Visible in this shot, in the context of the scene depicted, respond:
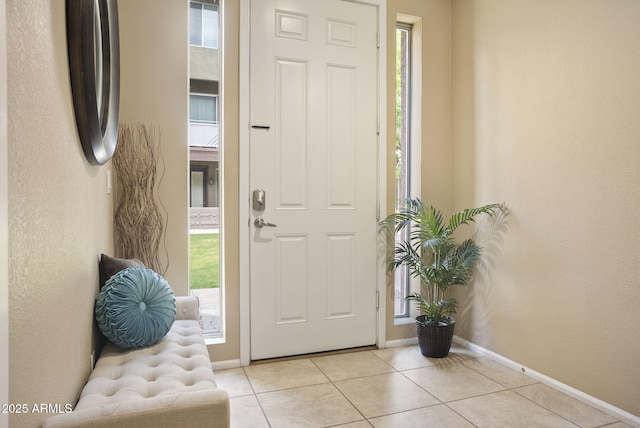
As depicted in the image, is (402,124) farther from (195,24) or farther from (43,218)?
(43,218)

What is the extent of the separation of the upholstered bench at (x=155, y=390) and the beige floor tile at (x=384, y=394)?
937 millimetres

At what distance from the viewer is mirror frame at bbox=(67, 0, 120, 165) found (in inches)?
51.7

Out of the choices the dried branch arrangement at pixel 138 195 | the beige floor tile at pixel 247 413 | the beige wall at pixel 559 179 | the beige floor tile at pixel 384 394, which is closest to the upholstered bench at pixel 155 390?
the beige floor tile at pixel 247 413

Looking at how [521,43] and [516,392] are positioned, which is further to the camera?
[521,43]

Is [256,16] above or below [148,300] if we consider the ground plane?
above

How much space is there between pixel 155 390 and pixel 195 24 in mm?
2313

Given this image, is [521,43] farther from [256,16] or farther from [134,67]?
[134,67]

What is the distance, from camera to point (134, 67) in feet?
8.41

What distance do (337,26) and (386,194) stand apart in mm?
1258

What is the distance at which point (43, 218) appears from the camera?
106 cm

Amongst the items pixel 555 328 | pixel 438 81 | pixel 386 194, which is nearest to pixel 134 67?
pixel 386 194

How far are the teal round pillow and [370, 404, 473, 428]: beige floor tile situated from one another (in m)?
1.14

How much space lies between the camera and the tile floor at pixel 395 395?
81.7 inches

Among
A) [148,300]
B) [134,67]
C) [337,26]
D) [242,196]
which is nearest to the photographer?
[148,300]
